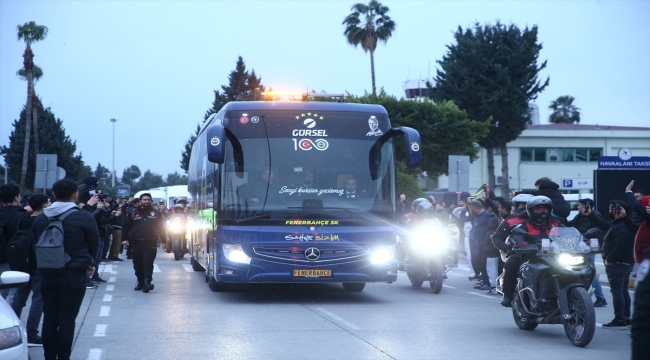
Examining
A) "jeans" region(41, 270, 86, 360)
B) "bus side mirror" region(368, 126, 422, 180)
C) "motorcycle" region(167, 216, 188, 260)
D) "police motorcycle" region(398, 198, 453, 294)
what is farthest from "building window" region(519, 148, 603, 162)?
"jeans" region(41, 270, 86, 360)

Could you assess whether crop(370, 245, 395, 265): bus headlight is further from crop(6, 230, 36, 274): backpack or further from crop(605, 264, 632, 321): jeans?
crop(6, 230, 36, 274): backpack

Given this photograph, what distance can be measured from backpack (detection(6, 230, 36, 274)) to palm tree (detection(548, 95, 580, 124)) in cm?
8950

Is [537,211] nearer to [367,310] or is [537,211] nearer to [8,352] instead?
[367,310]

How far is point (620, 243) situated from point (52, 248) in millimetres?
6837

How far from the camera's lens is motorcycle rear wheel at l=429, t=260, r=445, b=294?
15727 mm

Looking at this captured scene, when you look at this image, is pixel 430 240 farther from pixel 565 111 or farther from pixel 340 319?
pixel 565 111

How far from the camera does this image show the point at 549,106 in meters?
94.6

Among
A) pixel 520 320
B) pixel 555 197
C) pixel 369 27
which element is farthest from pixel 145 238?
pixel 369 27

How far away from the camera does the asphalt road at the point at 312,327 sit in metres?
9.07

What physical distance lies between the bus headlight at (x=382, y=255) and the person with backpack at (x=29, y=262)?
5.66 metres

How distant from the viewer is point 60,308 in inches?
307

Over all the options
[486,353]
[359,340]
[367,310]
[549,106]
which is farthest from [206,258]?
[549,106]

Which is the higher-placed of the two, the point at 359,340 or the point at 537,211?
the point at 537,211

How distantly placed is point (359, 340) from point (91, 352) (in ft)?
9.44
